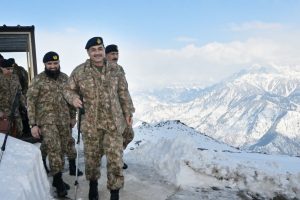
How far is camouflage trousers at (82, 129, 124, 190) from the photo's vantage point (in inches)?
278

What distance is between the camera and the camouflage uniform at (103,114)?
23.2ft

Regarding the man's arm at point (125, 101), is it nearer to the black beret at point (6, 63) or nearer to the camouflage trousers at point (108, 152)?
the camouflage trousers at point (108, 152)

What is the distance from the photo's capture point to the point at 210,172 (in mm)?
9531

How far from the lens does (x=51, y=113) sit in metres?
7.96

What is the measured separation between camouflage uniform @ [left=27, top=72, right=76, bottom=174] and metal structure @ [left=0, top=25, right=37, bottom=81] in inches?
199

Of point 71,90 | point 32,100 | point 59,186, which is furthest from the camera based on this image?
point 32,100

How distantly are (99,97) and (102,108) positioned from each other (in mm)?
185

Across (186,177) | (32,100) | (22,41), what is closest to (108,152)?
(32,100)

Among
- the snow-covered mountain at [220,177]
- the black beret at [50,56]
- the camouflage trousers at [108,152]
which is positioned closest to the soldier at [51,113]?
the black beret at [50,56]

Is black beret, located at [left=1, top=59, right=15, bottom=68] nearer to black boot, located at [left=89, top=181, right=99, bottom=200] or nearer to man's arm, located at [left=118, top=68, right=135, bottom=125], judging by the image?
man's arm, located at [left=118, top=68, right=135, bottom=125]

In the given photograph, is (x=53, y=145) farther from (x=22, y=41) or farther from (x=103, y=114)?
(x=22, y=41)

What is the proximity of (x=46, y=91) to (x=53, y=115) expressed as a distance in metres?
0.47

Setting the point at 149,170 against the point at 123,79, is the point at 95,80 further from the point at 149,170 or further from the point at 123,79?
the point at 149,170

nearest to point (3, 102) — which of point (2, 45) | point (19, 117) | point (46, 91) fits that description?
point (19, 117)
